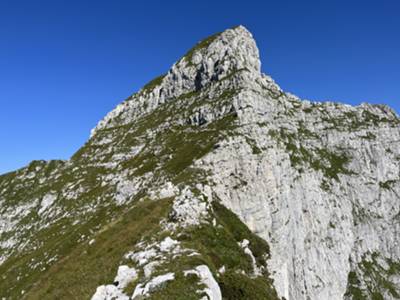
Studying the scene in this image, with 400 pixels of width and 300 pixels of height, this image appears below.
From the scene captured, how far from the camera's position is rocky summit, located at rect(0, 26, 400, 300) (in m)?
38.0

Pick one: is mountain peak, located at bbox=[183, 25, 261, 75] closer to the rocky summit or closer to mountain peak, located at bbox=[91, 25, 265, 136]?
mountain peak, located at bbox=[91, 25, 265, 136]

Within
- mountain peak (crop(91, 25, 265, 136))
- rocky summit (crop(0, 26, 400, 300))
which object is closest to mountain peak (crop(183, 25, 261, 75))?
mountain peak (crop(91, 25, 265, 136))

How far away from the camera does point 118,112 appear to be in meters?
155

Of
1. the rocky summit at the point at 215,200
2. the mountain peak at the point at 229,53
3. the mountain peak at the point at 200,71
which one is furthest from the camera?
the mountain peak at the point at 229,53

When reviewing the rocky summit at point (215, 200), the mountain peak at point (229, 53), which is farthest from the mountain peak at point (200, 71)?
the rocky summit at point (215, 200)

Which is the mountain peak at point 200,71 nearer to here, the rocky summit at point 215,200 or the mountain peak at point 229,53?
the mountain peak at point 229,53

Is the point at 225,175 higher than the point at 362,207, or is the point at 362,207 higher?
the point at 362,207

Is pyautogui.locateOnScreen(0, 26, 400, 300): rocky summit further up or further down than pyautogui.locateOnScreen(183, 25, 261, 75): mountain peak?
further down

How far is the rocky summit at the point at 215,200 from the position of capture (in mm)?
38000

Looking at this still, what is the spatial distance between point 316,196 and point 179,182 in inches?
2369

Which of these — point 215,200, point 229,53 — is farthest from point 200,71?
point 215,200

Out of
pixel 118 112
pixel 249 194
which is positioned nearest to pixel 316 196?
pixel 249 194

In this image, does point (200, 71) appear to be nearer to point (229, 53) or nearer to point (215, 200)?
point (229, 53)

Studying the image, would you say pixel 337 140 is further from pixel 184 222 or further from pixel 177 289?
pixel 177 289
